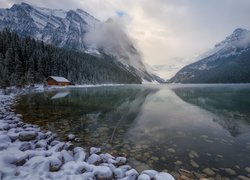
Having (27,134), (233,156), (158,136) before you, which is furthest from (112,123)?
(233,156)

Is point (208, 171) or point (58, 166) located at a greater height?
point (58, 166)

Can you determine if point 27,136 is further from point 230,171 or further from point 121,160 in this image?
point 230,171

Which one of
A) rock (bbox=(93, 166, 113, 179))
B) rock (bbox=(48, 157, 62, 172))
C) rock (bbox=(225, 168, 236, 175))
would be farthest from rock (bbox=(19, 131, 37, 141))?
rock (bbox=(225, 168, 236, 175))

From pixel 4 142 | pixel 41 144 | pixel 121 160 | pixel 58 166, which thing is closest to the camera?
pixel 58 166

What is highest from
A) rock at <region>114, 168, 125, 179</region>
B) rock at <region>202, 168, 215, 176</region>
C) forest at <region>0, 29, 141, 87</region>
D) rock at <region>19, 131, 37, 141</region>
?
forest at <region>0, 29, 141, 87</region>

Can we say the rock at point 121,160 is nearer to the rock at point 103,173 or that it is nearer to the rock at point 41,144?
the rock at point 103,173

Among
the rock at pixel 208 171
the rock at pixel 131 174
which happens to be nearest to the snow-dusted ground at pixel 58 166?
the rock at pixel 131 174

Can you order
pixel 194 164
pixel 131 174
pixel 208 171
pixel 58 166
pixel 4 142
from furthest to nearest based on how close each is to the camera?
pixel 4 142, pixel 194 164, pixel 208 171, pixel 58 166, pixel 131 174

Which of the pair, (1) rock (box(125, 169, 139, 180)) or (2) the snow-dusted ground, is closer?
(2) the snow-dusted ground

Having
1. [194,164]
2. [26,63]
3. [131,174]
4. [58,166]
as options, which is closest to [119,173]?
[131,174]

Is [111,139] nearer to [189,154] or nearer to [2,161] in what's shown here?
[189,154]

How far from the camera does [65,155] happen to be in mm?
7848

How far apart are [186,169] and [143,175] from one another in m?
2.81

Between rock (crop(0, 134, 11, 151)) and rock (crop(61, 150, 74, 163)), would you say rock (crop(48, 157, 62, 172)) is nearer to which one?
rock (crop(61, 150, 74, 163))
